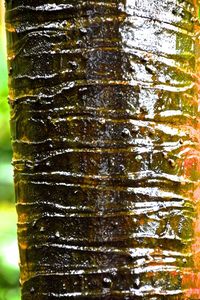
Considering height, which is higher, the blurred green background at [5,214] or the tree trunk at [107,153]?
the tree trunk at [107,153]

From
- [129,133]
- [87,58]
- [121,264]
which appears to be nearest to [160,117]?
[129,133]

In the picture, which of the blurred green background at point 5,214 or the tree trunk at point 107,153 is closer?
the tree trunk at point 107,153

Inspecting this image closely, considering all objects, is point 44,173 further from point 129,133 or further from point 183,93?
point 183,93

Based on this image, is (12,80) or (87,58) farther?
(12,80)

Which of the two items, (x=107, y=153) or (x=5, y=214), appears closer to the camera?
(x=107, y=153)

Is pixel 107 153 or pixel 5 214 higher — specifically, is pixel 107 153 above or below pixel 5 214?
above
